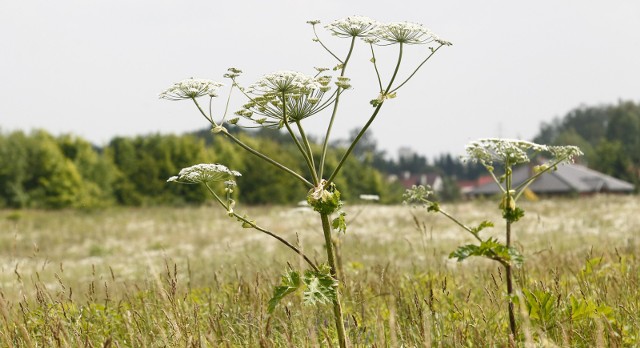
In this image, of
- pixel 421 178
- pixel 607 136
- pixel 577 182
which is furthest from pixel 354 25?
pixel 421 178

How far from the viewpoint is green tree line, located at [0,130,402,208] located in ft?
138

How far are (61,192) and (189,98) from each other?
42108 millimetres

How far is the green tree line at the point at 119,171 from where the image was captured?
4194 centimetres

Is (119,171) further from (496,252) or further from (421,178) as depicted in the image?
(421,178)

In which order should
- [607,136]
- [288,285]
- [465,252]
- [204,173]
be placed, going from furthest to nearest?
1. [607,136]
2. [465,252]
3. [204,173]
4. [288,285]

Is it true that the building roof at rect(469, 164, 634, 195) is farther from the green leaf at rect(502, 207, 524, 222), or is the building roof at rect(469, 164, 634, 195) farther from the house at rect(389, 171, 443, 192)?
the green leaf at rect(502, 207, 524, 222)

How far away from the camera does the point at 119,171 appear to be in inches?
1945

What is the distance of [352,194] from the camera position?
63.1 meters

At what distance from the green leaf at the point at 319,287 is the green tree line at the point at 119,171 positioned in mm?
38838

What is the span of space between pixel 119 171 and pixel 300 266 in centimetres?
4905

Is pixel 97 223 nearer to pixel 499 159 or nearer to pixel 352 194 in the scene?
pixel 499 159

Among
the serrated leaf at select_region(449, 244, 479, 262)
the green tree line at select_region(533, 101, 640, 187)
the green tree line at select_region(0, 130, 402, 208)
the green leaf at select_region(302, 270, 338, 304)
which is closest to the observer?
the green leaf at select_region(302, 270, 338, 304)

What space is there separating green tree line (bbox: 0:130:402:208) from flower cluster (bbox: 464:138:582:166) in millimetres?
38451

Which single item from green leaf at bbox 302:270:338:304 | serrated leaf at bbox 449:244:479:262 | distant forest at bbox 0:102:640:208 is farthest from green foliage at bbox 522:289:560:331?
distant forest at bbox 0:102:640:208
